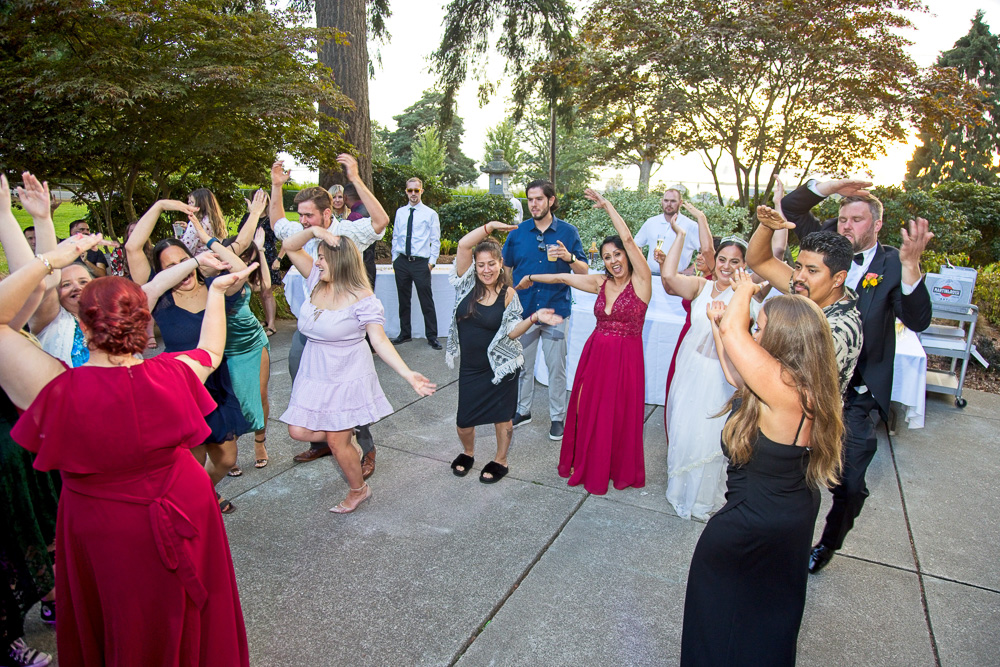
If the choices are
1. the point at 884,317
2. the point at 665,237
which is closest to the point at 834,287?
the point at 884,317

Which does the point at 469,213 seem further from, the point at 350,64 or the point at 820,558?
the point at 820,558

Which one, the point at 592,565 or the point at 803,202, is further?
the point at 803,202

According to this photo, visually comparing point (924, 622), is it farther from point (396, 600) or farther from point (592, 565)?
point (396, 600)

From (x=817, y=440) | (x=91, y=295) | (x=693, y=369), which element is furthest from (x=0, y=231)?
(x=693, y=369)

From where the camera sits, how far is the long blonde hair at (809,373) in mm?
2018

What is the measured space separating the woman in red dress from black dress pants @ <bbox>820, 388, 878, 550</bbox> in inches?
120

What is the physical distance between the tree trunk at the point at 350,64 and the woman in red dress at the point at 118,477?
8.03 m

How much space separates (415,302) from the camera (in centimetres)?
834

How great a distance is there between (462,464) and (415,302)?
4.22m

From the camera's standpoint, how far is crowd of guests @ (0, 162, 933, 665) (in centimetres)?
197

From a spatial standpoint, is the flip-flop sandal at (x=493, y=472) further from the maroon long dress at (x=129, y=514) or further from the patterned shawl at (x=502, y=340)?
the maroon long dress at (x=129, y=514)

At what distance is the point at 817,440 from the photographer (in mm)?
2053

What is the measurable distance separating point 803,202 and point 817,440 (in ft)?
7.14

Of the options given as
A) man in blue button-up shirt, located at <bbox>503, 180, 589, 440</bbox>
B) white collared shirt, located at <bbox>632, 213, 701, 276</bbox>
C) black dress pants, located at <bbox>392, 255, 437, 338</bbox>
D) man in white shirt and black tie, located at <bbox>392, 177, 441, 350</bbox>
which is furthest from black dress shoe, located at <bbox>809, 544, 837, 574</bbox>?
black dress pants, located at <bbox>392, 255, 437, 338</bbox>
